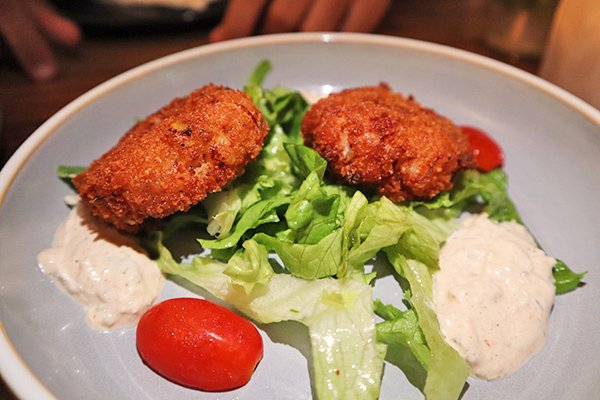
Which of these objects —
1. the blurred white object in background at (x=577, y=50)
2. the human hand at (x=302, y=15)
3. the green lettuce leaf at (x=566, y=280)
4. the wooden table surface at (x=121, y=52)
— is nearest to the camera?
the green lettuce leaf at (x=566, y=280)

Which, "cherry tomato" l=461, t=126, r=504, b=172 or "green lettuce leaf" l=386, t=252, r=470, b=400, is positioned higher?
"cherry tomato" l=461, t=126, r=504, b=172

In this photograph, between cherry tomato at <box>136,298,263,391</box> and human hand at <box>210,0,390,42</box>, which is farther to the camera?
human hand at <box>210,0,390,42</box>

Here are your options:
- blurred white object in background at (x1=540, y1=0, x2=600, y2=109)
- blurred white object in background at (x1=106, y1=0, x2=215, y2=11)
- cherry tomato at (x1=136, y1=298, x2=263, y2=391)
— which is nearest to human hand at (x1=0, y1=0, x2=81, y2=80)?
blurred white object in background at (x1=106, y1=0, x2=215, y2=11)

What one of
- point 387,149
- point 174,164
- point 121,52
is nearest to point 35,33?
point 121,52

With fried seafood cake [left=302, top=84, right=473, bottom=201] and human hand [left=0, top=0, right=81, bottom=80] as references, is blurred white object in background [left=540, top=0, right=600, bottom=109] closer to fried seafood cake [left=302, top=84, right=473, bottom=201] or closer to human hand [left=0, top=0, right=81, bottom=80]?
fried seafood cake [left=302, top=84, right=473, bottom=201]

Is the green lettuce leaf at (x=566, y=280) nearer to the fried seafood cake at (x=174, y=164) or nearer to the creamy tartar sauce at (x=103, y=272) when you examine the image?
the fried seafood cake at (x=174, y=164)

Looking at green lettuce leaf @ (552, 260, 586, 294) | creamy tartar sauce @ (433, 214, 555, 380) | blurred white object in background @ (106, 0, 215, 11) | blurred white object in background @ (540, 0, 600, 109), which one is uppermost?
blurred white object in background @ (540, 0, 600, 109)

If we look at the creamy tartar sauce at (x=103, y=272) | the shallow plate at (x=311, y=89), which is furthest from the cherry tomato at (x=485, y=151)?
the creamy tartar sauce at (x=103, y=272)
